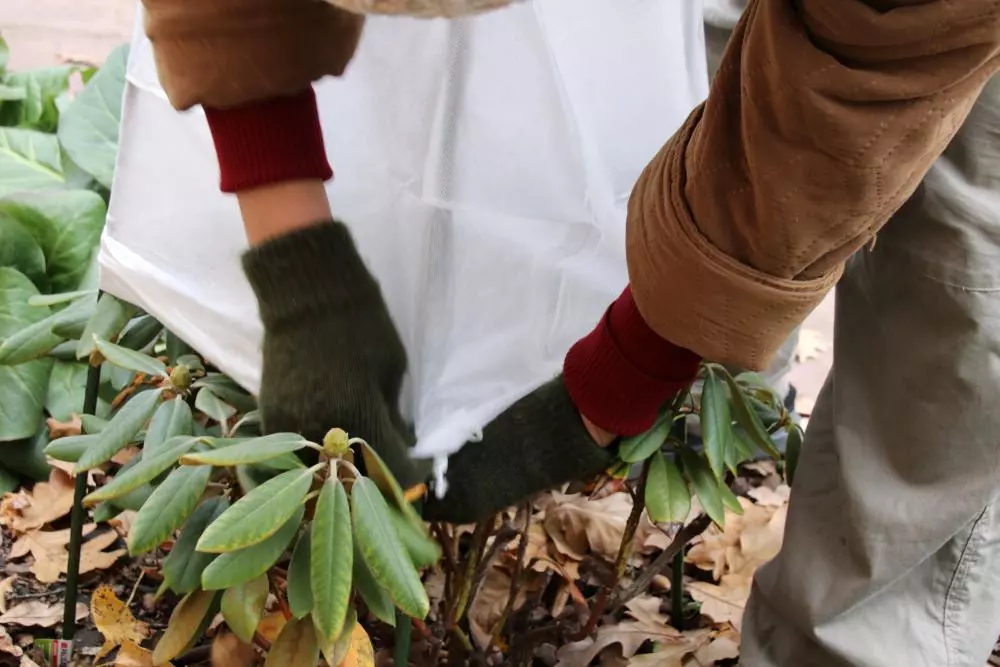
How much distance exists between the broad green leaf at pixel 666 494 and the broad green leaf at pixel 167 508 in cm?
42

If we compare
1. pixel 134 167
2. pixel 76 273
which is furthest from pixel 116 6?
pixel 134 167

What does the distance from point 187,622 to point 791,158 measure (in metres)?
0.58

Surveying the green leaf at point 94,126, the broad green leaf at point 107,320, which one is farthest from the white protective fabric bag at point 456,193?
the green leaf at point 94,126

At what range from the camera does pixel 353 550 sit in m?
0.67

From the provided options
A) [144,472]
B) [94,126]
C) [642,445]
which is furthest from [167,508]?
[94,126]

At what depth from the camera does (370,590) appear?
69cm

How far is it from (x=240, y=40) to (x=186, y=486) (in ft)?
1.14

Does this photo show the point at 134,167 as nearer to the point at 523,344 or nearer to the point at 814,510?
the point at 523,344

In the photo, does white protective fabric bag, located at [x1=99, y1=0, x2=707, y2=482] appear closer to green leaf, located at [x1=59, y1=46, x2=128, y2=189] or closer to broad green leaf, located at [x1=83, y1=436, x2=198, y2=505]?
broad green leaf, located at [x1=83, y1=436, x2=198, y2=505]

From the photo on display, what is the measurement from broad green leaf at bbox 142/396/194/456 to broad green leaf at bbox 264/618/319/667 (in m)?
0.20

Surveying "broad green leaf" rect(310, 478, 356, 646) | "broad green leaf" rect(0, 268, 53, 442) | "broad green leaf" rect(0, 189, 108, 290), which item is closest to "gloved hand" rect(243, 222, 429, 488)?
"broad green leaf" rect(310, 478, 356, 646)

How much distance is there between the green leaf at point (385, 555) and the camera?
0.63 meters

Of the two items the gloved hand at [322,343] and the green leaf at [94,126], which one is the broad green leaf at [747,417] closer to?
the gloved hand at [322,343]

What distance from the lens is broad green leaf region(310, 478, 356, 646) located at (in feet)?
2.03
